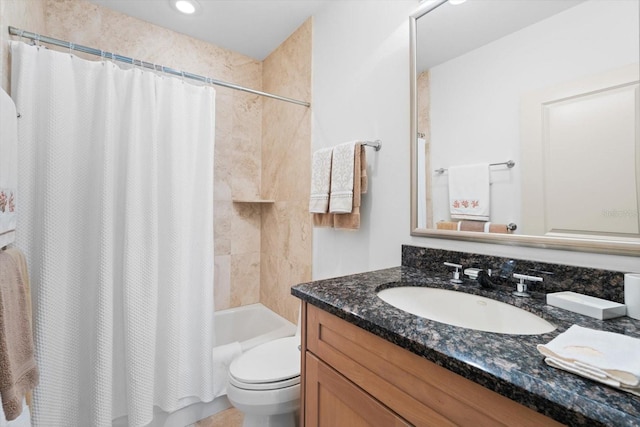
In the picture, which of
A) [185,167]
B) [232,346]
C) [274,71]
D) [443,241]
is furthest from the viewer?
[274,71]

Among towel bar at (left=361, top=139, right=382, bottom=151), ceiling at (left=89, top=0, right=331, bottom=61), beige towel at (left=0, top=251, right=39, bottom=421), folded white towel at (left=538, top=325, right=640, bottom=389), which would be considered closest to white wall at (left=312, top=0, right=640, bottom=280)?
towel bar at (left=361, top=139, right=382, bottom=151)

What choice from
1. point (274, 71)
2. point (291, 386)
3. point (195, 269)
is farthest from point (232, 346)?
point (274, 71)

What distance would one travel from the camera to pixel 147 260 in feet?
4.74

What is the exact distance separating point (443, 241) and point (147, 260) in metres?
1.41

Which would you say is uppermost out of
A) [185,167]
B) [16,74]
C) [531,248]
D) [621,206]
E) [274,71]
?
[274,71]

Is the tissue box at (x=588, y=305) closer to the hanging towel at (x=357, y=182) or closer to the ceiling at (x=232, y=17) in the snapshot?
the hanging towel at (x=357, y=182)

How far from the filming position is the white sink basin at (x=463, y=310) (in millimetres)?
819

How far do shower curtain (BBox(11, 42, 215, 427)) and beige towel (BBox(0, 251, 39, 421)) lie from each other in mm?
407

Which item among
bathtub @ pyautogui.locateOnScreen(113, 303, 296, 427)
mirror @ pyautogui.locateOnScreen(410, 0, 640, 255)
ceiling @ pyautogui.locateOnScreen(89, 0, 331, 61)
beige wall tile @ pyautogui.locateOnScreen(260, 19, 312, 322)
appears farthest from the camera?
beige wall tile @ pyautogui.locateOnScreen(260, 19, 312, 322)

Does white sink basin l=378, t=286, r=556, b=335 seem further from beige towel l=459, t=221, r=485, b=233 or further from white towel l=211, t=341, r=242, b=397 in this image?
white towel l=211, t=341, r=242, b=397

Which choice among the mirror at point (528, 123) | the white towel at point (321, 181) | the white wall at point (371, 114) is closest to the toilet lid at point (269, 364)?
the white wall at point (371, 114)

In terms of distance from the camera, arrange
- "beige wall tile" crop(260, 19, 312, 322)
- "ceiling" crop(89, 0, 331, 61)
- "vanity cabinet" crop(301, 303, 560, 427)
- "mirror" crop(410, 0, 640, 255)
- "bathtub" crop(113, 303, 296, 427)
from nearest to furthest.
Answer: "vanity cabinet" crop(301, 303, 560, 427) < "mirror" crop(410, 0, 640, 255) < "bathtub" crop(113, 303, 296, 427) < "ceiling" crop(89, 0, 331, 61) < "beige wall tile" crop(260, 19, 312, 322)

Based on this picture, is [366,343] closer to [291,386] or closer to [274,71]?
[291,386]

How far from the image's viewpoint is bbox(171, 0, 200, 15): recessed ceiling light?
1818 millimetres
